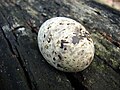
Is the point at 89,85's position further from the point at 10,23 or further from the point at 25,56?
the point at 10,23

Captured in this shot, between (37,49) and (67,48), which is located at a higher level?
(67,48)

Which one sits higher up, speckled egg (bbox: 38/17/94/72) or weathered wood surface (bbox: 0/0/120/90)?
speckled egg (bbox: 38/17/94/72)

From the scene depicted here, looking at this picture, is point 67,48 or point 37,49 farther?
point 37,49

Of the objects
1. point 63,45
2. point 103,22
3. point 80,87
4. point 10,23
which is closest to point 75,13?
point 103,22

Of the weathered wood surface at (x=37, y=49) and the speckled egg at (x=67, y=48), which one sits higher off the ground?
the speckled egg at (x=67, y=48)
